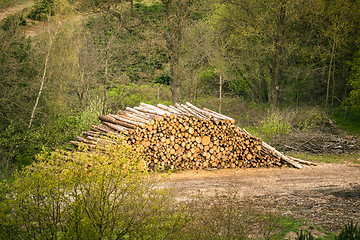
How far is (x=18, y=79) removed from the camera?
1005cm

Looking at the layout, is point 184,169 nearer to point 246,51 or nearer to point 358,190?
point 358,190

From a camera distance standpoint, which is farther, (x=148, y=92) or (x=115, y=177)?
(x=148, y=92)

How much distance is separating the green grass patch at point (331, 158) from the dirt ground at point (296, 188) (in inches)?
23.4

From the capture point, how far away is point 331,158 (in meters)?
11.1

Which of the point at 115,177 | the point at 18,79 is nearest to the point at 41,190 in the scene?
the point at 115,177

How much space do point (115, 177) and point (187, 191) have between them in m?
3.41

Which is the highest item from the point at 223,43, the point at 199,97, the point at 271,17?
the point at 271,17

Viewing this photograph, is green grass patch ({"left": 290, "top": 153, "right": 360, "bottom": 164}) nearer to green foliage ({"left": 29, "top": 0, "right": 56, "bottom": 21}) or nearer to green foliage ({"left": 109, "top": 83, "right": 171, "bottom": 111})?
green foliage ({"left": 109, "top": 83, "right": 171, "bottom": 111})

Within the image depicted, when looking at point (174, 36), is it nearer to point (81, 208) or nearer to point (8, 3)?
point (8, 3)

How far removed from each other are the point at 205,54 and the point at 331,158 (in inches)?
363

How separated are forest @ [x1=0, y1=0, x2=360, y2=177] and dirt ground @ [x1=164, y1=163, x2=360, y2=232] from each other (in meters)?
4.46

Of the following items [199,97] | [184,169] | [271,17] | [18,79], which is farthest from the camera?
[199,97]

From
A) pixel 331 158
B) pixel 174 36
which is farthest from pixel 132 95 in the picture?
pixel 331 158

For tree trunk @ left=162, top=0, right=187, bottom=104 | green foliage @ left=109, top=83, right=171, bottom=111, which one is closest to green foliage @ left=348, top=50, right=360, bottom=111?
tree trunk @ left=162, top=0, right=187, bottom=104
